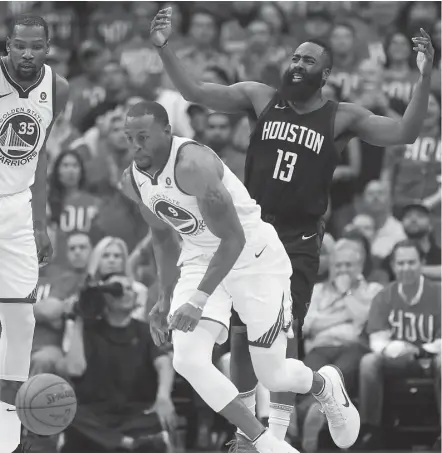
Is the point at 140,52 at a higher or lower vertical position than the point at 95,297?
higher

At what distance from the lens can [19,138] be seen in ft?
20.7

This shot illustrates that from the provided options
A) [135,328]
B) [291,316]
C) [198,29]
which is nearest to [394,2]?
[198,29]

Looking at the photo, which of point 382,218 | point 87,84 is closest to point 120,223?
point 382,218

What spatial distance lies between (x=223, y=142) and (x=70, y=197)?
1534 mm

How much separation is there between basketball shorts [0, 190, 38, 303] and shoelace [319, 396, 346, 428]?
1.81m

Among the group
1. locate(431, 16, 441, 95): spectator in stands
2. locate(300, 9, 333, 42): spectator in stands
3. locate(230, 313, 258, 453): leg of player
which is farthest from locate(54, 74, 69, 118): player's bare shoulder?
locate(300, 9, 333, 42): spectator in stands

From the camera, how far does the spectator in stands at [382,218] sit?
33.0 ft

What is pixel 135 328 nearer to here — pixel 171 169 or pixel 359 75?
pixel 171 169

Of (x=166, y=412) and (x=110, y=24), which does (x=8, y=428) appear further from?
(x=110, y=24)

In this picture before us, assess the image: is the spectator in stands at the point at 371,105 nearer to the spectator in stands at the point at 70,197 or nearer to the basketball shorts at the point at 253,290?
the spectator in stands at the point at 70,197

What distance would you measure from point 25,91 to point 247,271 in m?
1.57

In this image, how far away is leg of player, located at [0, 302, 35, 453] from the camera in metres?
6.25

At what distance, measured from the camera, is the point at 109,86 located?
11.8 metres

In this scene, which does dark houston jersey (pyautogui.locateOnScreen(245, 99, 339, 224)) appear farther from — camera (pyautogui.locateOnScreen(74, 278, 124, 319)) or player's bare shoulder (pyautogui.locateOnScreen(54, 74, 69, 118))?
camera (pyautogui.locateOnScreen(74, 278, 124, 319))
